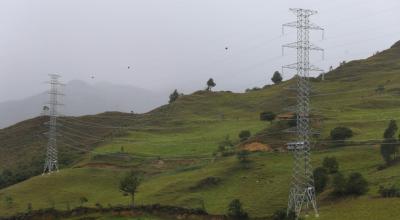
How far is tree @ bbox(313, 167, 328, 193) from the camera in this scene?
6944 centimetres

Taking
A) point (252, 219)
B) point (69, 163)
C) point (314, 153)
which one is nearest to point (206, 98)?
point (69, 163)

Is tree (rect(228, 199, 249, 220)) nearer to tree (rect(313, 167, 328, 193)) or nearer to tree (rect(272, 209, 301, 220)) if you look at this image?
tree (rect(272, 209, 301, 220))

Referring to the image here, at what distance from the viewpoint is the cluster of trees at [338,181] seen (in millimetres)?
63719

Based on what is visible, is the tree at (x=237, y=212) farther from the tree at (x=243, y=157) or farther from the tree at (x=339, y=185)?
the tree at (x=243, y=157)

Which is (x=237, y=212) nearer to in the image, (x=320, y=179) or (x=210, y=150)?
→ (x=320, y=179)

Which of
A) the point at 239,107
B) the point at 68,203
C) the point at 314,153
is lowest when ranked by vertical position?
the point at 68,203

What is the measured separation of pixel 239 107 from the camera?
167750 mm

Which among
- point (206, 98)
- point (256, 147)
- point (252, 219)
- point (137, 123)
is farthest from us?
point (206, 98)

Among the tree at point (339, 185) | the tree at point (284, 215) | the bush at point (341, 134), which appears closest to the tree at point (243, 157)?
the bush at point (341, 134)

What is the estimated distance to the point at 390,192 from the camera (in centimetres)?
6016

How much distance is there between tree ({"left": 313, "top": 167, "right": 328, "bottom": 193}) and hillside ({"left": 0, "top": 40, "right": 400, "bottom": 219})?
5.28 ft

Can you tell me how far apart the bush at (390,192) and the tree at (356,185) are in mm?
2278

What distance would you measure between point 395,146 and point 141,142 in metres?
66.6

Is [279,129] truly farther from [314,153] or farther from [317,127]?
[314,153]
